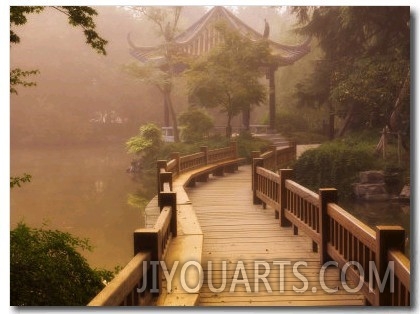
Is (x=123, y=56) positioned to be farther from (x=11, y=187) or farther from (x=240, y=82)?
(x=240, y=82)

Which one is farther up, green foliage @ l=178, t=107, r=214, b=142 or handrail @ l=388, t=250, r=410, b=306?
green foliage @ l=178, t=107, r=214, b=142

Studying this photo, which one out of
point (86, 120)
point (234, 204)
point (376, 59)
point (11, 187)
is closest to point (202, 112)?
point (234, 204)

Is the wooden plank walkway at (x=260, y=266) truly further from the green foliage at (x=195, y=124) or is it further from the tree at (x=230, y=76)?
the tree at (x=230, y=76)

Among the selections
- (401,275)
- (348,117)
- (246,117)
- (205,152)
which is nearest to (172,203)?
(401,275)

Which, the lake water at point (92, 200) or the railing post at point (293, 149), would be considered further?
the railing post at point (293, 149)

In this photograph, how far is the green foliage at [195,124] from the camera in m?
6.99

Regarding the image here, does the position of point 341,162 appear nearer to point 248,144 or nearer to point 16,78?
point 248,144

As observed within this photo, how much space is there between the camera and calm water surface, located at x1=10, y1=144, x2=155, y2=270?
15.7 ft

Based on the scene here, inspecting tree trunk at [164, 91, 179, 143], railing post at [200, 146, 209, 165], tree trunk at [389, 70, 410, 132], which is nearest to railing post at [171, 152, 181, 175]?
tree trunk at [164, 91, 179, 143]

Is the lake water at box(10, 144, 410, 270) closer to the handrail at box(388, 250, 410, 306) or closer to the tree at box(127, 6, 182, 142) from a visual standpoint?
the tree at box(127, 6, 182, 142)

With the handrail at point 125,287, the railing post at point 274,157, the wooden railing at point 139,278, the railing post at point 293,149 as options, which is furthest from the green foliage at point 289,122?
the handrail at point 125,287

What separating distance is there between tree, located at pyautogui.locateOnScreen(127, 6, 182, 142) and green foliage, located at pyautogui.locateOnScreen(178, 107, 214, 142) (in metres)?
0.14

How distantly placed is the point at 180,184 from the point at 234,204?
81 cm

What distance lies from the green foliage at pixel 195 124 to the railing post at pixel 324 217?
10.5 ft
